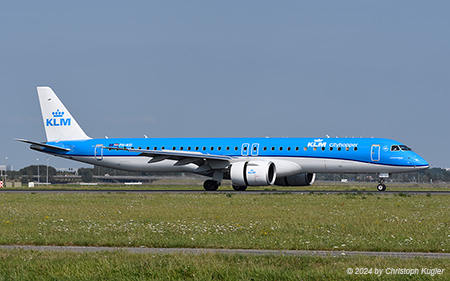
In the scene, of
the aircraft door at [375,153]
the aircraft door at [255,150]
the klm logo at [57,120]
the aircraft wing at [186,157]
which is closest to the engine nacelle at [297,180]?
the aircraft door at [255,150]

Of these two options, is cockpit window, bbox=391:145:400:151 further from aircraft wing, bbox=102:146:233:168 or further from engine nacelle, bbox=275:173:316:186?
aircraft wing, bbox=102:146:233:168

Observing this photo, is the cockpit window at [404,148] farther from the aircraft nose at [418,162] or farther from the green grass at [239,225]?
the green grass at [239,225]

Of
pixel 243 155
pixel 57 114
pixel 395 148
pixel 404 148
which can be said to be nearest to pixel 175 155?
pixel 243 155

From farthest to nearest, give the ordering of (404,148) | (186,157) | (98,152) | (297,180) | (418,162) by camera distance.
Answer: (98,152)
(297,180)
(186,157)
(404,148)
(418,162)

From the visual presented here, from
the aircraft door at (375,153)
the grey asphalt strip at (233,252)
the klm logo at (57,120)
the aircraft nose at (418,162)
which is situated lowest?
the grey asphalt strip at (233,252)

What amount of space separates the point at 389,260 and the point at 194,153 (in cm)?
3674

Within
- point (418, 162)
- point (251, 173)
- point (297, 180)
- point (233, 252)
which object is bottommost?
point (233, 252)

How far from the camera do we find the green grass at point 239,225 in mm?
17297

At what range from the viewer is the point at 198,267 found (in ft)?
42.1

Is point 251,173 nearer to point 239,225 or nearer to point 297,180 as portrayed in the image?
point 297,180

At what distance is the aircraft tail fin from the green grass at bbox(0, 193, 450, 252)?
26.5 metres

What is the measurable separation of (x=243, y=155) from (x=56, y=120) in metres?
18.7

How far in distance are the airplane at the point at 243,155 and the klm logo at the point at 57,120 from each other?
89mm

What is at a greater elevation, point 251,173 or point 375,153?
point 375,153
